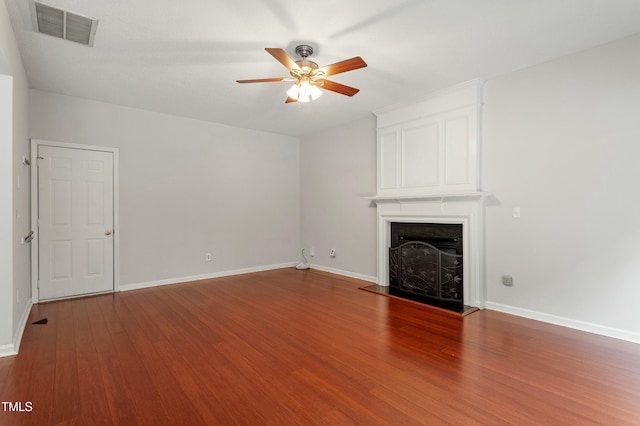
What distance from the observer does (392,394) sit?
2033 mm

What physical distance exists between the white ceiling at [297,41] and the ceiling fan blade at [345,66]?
1.02ft

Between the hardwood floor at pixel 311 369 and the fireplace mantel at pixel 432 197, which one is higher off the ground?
the fireplace mantel at pixel 432 197

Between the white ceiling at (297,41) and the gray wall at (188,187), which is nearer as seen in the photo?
the white ceiling at (297,41)

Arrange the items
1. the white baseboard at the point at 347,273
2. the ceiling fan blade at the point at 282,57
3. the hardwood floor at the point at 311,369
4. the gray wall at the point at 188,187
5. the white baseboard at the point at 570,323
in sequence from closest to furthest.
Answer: the hardwood floor at the point at 311,369
the ceiling fan blade at the point at 282,57
the white baseboard at the point at 570,323
the gray wall at the point at 188,187
the white baseboard at the point at 347,273

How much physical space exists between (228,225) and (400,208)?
120 inches

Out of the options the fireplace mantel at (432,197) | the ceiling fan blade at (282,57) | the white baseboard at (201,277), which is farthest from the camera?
the white baseboard at (201,277)

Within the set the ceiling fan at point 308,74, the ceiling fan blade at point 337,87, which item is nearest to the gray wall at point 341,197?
the ceiling fan blade at point 337,87

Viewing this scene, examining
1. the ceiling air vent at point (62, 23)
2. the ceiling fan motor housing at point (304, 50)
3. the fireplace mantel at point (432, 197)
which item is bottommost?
the fireplace mantel at point (432, 197)

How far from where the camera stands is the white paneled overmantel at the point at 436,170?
3805 mm

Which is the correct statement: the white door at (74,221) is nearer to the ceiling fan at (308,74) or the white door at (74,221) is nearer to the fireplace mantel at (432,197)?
the ceiling fan at (308,74)

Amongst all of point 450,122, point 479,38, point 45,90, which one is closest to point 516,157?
point 450,122

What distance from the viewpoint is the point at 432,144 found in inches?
167

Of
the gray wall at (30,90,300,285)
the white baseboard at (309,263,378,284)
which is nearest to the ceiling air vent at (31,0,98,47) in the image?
the gray wall at (30,90,300,285)

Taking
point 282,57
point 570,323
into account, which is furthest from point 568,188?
point 282,57
